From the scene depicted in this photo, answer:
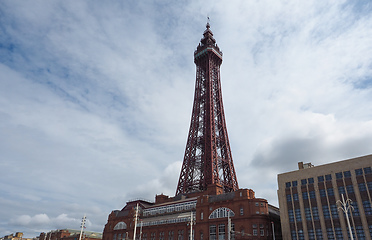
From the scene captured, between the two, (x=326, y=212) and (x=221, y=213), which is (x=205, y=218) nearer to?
(x=221, y=213)

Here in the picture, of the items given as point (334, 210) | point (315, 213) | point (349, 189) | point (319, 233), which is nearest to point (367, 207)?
point (349, 189)

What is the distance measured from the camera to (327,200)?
5241 centimetres

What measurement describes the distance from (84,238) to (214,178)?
6073cm

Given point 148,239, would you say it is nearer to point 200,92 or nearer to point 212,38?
point 200,92

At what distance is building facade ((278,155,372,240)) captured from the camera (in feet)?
159

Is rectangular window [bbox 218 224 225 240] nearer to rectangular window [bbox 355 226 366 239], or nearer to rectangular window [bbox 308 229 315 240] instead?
rectangular window [bbox 308 229 315 240]

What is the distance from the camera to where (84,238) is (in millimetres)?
111062

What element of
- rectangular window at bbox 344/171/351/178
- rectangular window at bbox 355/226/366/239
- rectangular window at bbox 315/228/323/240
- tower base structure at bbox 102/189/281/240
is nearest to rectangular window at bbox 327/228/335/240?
rectangular window at bbox 315/228/323/240

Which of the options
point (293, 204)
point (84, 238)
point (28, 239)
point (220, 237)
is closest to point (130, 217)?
point (220, 237)

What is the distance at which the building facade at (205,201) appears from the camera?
60.6 meters

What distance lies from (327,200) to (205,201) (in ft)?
86.9

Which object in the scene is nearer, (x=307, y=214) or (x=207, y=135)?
(x=307, y=214)

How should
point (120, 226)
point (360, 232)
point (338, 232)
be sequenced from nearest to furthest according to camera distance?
point (360, 232), point (338, 232), point (120, 226)

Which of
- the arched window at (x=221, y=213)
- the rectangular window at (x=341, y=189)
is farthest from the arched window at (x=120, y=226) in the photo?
the rectangular window at (x=341, y=189)
